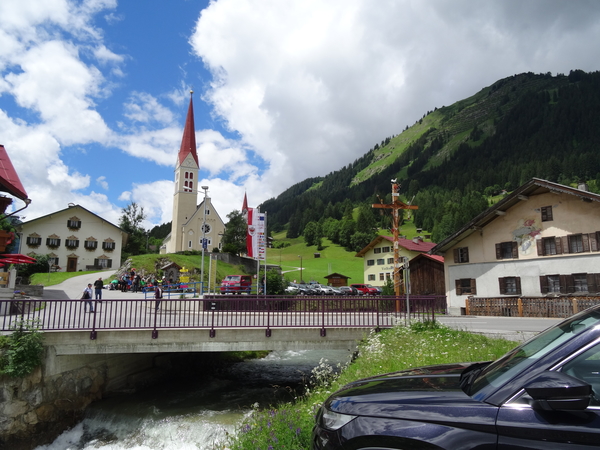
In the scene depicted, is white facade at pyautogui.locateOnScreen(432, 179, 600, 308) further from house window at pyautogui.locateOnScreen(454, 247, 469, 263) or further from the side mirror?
the side mirror

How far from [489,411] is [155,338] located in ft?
43.4

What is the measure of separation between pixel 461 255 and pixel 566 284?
8.08 m

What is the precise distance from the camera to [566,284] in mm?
27391

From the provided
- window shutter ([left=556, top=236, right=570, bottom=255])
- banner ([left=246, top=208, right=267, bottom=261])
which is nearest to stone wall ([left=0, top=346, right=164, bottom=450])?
banner ([left=246, top=208, right=267, bottom=261])

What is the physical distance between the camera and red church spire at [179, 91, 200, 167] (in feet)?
297

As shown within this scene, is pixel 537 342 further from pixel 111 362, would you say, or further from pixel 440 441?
pixel 111 362

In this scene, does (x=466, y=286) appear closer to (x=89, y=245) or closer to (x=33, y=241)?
(x=89, y=245)

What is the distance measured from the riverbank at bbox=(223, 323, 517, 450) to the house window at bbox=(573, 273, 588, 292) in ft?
61.3

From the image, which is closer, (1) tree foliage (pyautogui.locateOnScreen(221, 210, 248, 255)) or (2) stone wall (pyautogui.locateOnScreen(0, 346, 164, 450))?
(2) stone wall (pyautogui.locateOnScreen(0, 346, 164, 450))

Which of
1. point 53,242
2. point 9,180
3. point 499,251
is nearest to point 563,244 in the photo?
Result: point 499,251

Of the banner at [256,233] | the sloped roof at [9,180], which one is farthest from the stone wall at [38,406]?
the sloped roof at [9,180]

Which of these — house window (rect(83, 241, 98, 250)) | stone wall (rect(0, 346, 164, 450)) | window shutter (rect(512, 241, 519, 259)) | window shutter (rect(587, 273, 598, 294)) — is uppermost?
house window (rect(83, 241, 98, 250))

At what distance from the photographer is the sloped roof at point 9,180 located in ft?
86.8

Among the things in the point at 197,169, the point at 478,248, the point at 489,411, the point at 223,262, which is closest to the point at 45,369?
the point at 489,411
